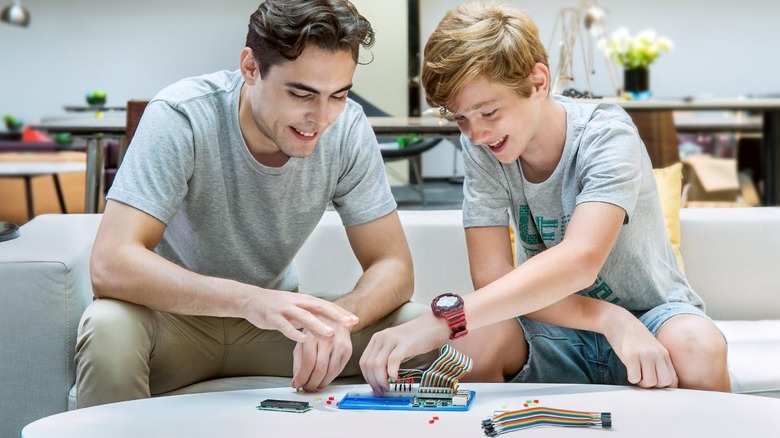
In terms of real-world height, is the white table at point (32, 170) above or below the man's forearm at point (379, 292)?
below

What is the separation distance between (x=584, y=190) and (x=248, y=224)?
0.68 metres

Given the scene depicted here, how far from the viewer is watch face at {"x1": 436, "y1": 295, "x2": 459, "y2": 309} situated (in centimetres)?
165

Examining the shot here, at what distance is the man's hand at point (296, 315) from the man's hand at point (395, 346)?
0.19ft

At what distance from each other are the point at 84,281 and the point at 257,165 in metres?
0.50

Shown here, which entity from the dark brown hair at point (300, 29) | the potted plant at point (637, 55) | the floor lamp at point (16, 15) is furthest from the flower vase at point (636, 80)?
the dark brown hair at point (300, 29)

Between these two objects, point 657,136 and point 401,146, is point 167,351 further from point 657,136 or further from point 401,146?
point 401,146

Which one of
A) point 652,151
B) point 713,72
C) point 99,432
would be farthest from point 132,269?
point 713,72

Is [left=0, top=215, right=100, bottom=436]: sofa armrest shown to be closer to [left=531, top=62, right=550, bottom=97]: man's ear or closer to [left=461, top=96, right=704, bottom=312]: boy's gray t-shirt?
[left=461, top=96, right=704, bottom=312]: boy's gray t-shirt

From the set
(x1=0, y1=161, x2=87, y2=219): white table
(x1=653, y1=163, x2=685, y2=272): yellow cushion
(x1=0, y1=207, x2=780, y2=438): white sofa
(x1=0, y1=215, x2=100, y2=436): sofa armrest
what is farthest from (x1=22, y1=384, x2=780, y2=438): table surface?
(x1=0, y1=161, x2=87, y2=219): white table

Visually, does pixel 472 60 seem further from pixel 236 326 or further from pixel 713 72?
pixel 713 72

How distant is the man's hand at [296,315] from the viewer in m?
1.56

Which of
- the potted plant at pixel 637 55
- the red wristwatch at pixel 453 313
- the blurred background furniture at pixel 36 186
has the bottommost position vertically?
the blurred background furniture at pixel 36 186

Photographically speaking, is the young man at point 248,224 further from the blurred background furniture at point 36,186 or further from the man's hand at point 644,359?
the blurred background furniture at point 36,186

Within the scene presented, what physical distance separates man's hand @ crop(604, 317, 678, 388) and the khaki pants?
42 centimetres
